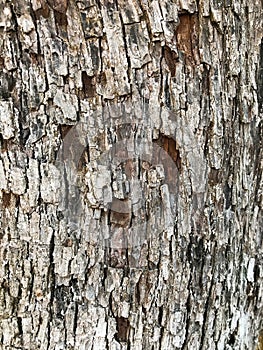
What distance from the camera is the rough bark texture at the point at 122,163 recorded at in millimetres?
1292

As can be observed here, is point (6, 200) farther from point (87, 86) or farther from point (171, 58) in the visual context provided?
point (171, 58)

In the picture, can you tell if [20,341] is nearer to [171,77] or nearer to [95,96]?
[95,96]

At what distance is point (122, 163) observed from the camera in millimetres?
1376

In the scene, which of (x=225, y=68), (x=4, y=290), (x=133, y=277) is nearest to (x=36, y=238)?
(x=4, y=290)

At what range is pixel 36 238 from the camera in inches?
54.6

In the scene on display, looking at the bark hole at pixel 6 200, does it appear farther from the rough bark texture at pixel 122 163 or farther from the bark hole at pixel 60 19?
the bark hole at pixel 60 19

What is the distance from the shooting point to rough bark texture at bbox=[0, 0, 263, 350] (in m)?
1.29

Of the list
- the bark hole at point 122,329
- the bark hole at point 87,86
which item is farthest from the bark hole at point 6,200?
the bark hole at point 122,329

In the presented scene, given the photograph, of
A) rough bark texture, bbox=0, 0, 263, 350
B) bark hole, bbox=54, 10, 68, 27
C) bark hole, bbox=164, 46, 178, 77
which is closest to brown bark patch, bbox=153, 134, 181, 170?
rough bark texture, bbox=0, 0, 263, 350

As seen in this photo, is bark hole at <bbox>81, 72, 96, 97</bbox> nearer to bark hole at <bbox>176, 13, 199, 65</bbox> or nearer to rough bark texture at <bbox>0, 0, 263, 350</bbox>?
rough bark texture at <bbox>0, 0, 263, 350</bbox>

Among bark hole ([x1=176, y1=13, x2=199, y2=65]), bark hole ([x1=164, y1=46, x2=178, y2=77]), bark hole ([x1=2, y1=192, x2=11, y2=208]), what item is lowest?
bark hole ([x1=2, y1=192, x2=11, y2=208])

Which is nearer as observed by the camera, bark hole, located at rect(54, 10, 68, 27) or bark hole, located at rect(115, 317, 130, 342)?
bark hole, located at rect(54, 10, 68, 27)

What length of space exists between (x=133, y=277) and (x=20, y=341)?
371mm

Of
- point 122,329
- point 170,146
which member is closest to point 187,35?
point 170,146
